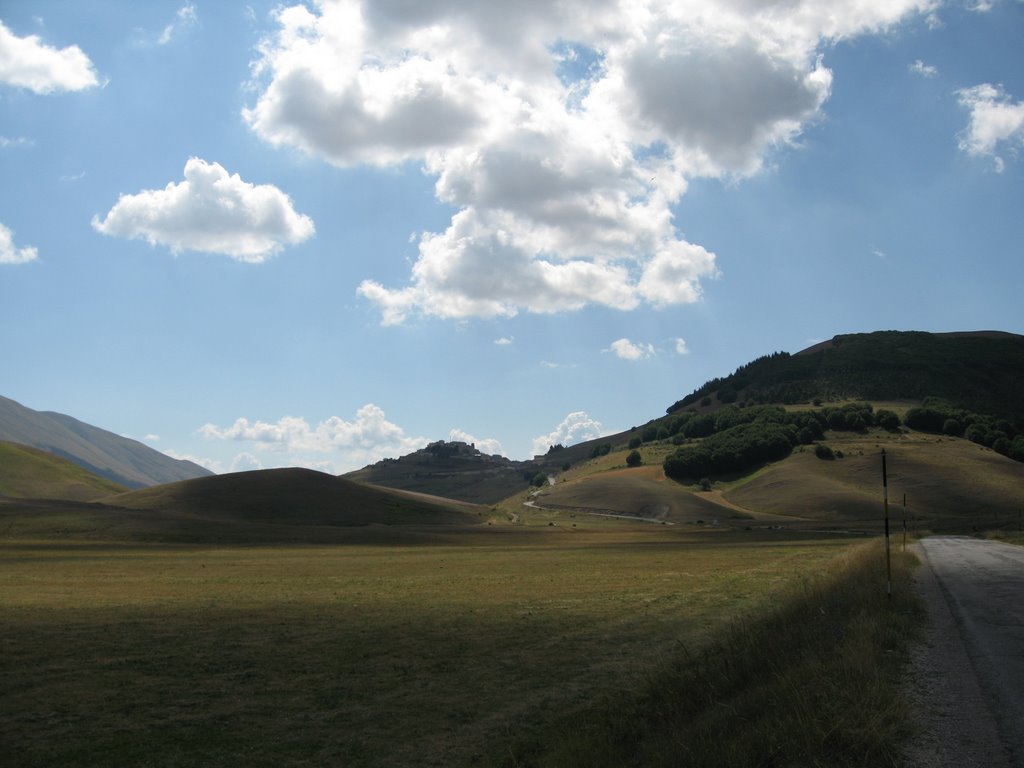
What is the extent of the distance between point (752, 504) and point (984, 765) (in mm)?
146675

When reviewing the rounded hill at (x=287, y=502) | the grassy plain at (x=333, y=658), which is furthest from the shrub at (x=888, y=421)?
the grassy plain at (x=333, y=658)

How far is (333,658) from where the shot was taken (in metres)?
18.1

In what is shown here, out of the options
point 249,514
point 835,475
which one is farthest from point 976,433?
point 249,514

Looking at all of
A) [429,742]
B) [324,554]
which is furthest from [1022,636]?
[324,554]

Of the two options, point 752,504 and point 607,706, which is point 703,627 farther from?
point 752,504

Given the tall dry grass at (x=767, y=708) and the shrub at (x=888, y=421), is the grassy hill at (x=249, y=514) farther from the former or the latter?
the shrub at (x=888, y=421)

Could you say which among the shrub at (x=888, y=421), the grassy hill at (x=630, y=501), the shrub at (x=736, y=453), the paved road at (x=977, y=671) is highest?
the shrub at (x=888, y=421)

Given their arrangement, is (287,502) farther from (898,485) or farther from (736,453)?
(898,485)

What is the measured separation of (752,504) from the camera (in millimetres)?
147375

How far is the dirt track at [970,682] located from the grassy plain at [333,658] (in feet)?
15.5

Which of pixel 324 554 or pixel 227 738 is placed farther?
pixel 324 554

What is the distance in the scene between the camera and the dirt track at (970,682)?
8.27 meters

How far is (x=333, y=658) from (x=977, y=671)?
42.7ft

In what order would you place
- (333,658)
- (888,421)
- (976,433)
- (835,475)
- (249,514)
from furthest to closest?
1. (888,421)
2. (976,433)
3. (835,475)
4. (249,514)
5. (333,658)
